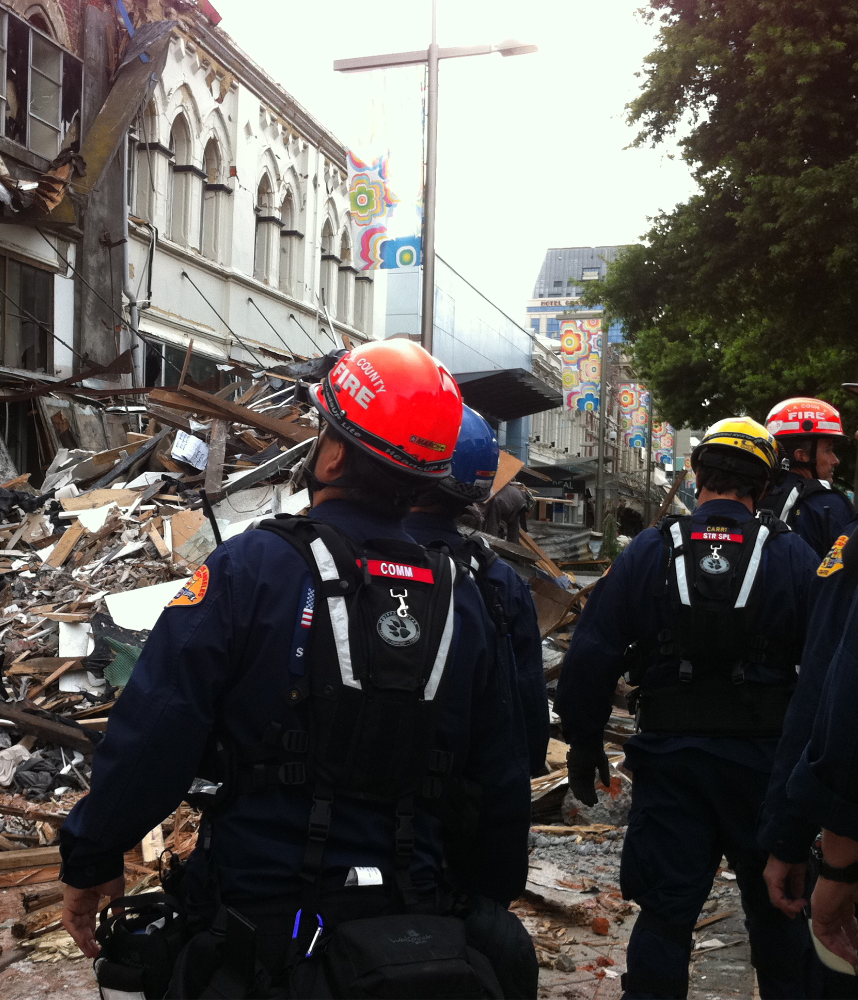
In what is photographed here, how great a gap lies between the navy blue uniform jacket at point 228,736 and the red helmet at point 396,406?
0.99 feet

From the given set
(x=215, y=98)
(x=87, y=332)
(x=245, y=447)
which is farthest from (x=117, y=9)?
(x=245, y=447)

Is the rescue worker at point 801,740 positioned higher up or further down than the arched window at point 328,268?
further down

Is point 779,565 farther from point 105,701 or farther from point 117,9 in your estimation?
point 117,9

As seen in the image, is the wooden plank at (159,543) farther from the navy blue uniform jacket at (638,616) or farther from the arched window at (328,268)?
the arched window at (328,268)

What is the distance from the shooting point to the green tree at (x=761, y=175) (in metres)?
12.5

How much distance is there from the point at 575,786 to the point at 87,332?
16.2 m

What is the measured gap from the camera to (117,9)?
18.8 metres

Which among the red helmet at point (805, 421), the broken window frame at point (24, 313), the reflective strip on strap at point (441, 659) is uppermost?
the broken window frame at point (24, 313)

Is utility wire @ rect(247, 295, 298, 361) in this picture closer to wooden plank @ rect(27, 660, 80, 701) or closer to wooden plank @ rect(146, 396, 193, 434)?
wooden plank @ rect(146, 396, 193, 434)

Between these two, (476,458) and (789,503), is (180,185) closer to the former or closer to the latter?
(789,503)

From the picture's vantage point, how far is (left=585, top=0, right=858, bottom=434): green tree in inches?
493

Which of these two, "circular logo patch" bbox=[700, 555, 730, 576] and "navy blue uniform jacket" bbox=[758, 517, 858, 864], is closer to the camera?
"navy blue uniform jacket" bbox=[758, 517, 858, 864]

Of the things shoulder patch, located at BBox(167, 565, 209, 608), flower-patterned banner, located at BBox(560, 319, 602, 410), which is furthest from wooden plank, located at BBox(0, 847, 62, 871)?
flower-patterned banner, located at BBox(560, 319, 602, 410)

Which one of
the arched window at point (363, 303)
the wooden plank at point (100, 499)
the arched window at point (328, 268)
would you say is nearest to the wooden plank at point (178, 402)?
the wooden plank at point (100, 499)
